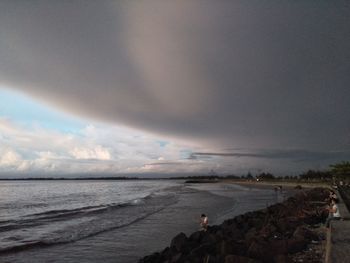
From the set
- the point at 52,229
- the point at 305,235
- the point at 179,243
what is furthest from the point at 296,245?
the point at 52,229

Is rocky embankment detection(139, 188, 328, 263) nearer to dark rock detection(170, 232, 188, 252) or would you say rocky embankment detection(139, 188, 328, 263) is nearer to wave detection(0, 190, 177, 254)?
dark rock detection(170, 232, 188, 252)

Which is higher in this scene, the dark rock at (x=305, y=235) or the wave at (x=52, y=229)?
the dark rock at (x=305, y=235)

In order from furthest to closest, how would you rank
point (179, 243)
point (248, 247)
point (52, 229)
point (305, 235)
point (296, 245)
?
point (52, 229), point (179, 243), point (305, 235), point (248, 247), point (296, 245)

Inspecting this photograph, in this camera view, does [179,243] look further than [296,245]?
Yes

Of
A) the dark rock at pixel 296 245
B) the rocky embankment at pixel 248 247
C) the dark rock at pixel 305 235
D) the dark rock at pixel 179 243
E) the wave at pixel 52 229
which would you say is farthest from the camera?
the wave at pixel 52 229

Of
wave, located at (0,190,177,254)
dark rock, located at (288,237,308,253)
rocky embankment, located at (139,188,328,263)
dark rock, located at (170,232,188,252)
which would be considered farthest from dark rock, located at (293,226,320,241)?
wave, located at (0,190,177,254)

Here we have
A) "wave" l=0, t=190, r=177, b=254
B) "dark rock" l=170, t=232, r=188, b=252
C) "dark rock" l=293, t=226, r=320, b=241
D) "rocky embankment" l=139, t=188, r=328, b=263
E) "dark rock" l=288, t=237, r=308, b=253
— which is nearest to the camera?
"rocky embankment" l=139, t=188, r=328, b=263

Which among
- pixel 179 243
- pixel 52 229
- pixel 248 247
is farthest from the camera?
pixel 52 229

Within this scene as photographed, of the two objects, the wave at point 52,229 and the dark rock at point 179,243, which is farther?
the wave at point 52,229

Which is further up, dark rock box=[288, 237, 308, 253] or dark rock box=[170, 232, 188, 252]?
dark rock box=[288, 237, 308, 253]

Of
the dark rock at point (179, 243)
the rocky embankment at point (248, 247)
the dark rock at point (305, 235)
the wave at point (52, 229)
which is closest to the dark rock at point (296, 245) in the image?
the rocky embankment at point (248, 247)

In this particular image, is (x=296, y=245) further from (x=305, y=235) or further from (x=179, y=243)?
(x=179, y=243)

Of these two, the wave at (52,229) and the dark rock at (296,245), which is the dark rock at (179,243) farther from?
the wave at (52,229)

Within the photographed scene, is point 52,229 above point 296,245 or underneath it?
underneath
